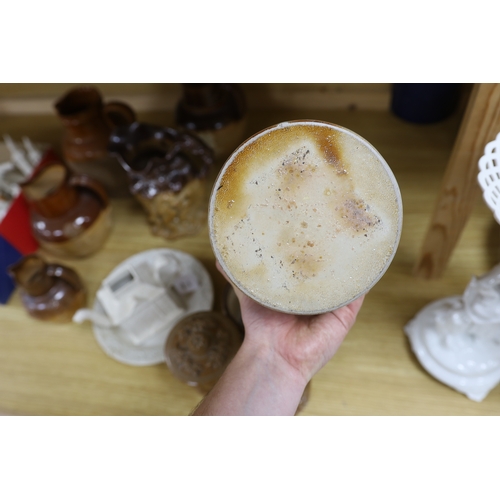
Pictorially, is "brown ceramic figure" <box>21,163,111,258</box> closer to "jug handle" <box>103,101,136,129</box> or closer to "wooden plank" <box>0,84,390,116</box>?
"jug handle" <box>103,101,136,129</box>

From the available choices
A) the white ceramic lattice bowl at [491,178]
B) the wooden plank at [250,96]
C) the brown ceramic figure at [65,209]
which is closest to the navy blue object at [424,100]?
the wooden plank at [250,96]

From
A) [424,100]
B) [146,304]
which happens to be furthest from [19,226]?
[424,100]

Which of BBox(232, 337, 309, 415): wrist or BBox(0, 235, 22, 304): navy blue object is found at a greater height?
BBox(232, 337, 309, 415): wrist

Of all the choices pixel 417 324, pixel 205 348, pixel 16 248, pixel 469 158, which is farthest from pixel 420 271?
pixel 16 248

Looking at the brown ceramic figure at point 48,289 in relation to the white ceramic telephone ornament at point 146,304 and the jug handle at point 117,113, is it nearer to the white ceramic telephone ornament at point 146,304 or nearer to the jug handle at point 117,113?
the white ceramic telephone ornament at point 146,304

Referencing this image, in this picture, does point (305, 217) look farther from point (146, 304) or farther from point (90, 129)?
point (90, 129)

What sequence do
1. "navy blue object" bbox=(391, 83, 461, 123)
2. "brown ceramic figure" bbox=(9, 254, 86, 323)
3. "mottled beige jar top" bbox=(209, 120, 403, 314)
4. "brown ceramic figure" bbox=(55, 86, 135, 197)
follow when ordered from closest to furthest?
"mottled beige jar top" bbox=(209, 120, 403, 314), "brown ceramic figure" bbox=(9, 254, 86, 323), "brown ceramic figure" bbox=(55, 86, 135, 197), "navy blue object" bbox=(391, 83, 461, 123)

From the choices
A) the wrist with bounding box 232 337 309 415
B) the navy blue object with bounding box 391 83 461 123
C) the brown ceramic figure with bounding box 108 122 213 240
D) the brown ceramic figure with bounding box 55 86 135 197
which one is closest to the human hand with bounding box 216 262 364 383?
the wrist with bounding box 232 337 309 415

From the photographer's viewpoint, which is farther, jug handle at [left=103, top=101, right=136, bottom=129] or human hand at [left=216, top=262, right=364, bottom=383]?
jug handle at [left=103, top=101, right=136, bottom=129]
